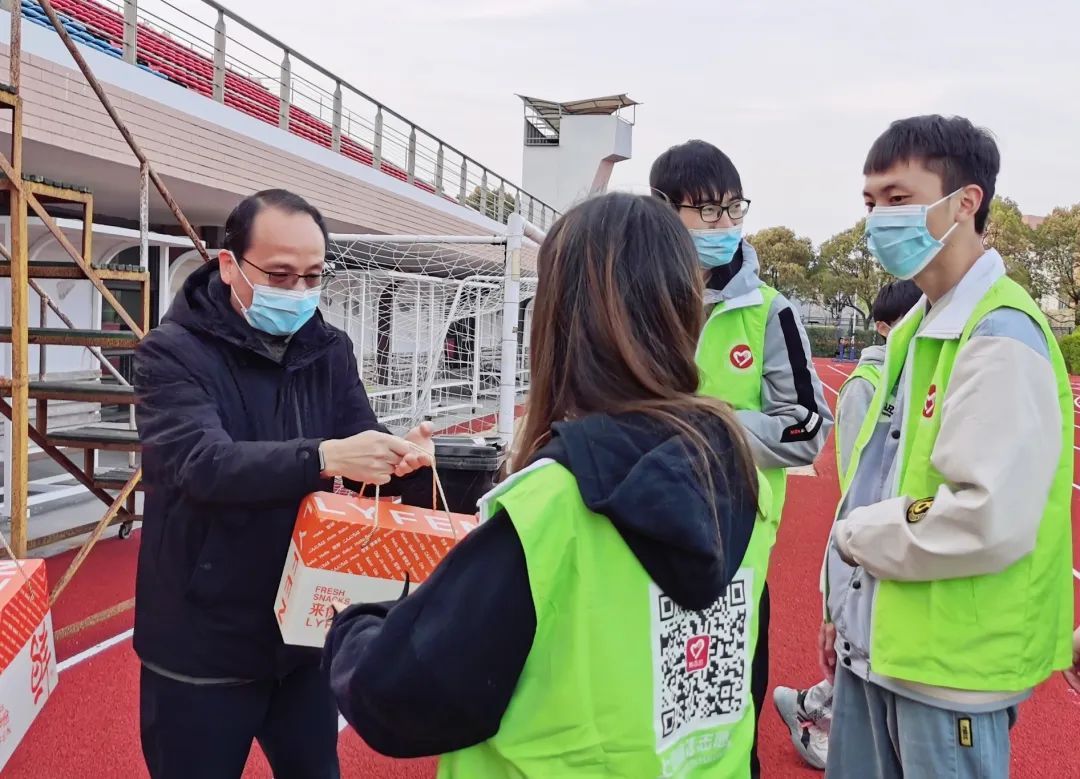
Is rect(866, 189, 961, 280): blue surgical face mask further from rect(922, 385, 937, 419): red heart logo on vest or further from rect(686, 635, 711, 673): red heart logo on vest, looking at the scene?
rect(686, 635, 711, 673): red heart logo on vest

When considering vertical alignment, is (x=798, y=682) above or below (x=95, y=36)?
below

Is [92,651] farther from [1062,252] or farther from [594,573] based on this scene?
[1062,252]

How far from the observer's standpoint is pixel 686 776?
3.62 feet

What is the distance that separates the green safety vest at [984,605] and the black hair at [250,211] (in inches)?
57.7

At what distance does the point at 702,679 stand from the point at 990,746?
784 mm

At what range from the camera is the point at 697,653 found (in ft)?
3.62

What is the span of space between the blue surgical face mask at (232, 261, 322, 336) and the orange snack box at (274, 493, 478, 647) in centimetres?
51

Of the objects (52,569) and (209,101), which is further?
(209,101)

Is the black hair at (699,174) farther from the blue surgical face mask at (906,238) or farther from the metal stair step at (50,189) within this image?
the metal stair step at (50,189)

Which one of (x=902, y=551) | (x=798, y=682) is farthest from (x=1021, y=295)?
(x=798, y=682)

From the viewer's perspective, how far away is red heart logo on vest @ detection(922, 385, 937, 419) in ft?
5.06

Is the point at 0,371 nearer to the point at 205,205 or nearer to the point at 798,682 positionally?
the point at 205,205

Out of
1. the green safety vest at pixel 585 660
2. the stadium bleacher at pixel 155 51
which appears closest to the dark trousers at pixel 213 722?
the green safety vest at pixel 585 660

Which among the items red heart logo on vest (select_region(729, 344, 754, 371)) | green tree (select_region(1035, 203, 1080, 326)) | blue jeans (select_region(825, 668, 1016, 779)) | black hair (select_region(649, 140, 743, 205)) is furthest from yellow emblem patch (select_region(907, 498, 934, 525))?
green tree (select_region(1035, 203, 1080, 326))
